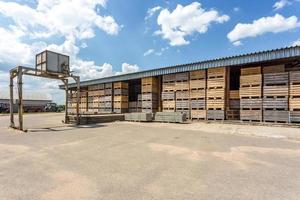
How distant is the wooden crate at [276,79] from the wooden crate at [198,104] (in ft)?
14.4

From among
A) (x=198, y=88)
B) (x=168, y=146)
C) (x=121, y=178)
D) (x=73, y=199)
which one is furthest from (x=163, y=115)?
(x=73, y=199)

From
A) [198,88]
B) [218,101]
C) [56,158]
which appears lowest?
[56,158]

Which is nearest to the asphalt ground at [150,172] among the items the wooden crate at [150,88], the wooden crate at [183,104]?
the wooden crate at [183,104]

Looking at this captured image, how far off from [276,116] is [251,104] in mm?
1648

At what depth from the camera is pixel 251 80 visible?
14.4 meters

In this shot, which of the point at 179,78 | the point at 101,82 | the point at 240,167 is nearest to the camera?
the point at 240,167

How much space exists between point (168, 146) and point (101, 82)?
19.2 m

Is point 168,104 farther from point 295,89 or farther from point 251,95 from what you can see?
point 295,89

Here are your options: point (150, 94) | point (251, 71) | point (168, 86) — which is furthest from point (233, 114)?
point (150, 94)

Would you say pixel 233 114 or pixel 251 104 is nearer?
pixel 251 104

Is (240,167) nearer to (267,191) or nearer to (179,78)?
(267,191)

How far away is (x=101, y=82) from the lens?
25.0m

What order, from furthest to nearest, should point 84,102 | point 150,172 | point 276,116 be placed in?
point 84,102, point 276,116, point 150,172

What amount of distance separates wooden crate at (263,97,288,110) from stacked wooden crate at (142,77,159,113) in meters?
9.49
